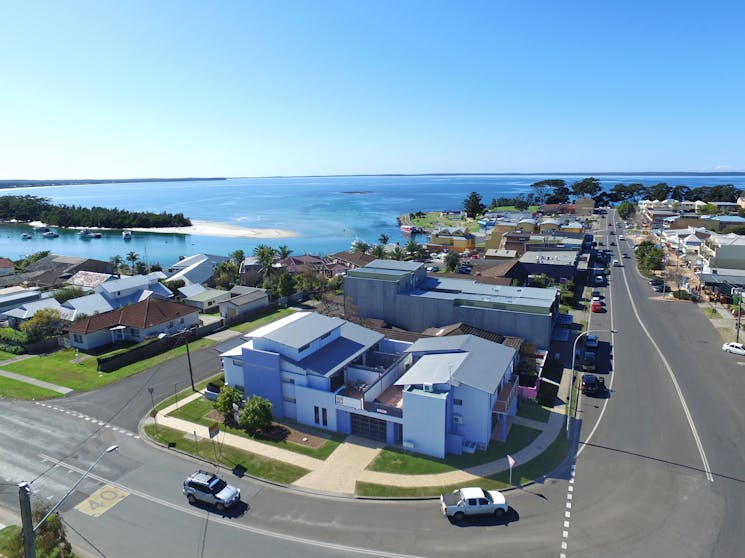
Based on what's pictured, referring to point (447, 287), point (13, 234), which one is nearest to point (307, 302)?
point (447, 287)

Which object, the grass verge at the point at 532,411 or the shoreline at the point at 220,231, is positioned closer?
the grass verge at the point at 532,411

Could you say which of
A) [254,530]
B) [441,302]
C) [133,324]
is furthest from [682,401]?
[133,324]

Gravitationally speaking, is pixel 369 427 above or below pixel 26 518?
below

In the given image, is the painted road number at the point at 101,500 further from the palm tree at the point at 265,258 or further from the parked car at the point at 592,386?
the palm tree at the point at 265,258

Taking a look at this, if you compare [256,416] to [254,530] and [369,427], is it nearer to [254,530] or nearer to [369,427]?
[369,427]

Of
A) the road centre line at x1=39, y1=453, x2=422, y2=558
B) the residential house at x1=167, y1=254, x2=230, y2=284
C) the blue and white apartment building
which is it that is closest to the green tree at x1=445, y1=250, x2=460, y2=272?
the residential house at x1=167, y1=254, x2=230, y2=284

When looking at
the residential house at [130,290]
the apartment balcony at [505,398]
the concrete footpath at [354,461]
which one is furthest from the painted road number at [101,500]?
the residential house at [130,290]

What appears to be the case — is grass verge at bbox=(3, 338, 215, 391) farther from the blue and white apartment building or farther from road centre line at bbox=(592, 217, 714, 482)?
road centre line at bbox=(592, 217, 714, 482)
